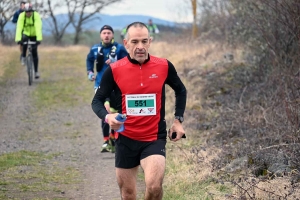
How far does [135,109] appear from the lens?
5.88 meters

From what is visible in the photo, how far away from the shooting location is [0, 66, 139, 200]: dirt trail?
8.52 meters

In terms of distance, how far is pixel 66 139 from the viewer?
1198cm

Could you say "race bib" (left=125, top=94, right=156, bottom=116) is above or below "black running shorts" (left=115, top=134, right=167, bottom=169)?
above

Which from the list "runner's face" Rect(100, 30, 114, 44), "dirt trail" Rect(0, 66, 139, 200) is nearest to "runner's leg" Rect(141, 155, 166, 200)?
"dirt trail" Rect(0, 66, 139, 200)

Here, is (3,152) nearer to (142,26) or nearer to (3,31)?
(142,26)

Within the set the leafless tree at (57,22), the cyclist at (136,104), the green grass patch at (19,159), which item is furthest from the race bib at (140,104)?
the leafless tree at (57,22)

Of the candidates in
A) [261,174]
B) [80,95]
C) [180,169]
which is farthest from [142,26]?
[80,95]

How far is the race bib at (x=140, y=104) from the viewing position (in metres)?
5.82

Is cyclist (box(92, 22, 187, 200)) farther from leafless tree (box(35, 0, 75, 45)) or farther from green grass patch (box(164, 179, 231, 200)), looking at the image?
leafless tree (box(35, 0, 75, 45))

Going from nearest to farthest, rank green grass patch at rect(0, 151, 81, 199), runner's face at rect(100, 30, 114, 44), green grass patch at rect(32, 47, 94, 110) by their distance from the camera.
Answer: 1. green grass patch at rect(0, 151, 81, 199)
2. runner's face at rect(100, 30, 114, 44)
3. green grass patch at rect(32, 47, 94, 110)

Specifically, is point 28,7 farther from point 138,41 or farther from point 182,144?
point 138,41

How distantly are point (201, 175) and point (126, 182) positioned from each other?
7.52ft

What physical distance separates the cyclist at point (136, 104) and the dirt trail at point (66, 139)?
2051 mm

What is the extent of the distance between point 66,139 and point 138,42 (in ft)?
21.1
